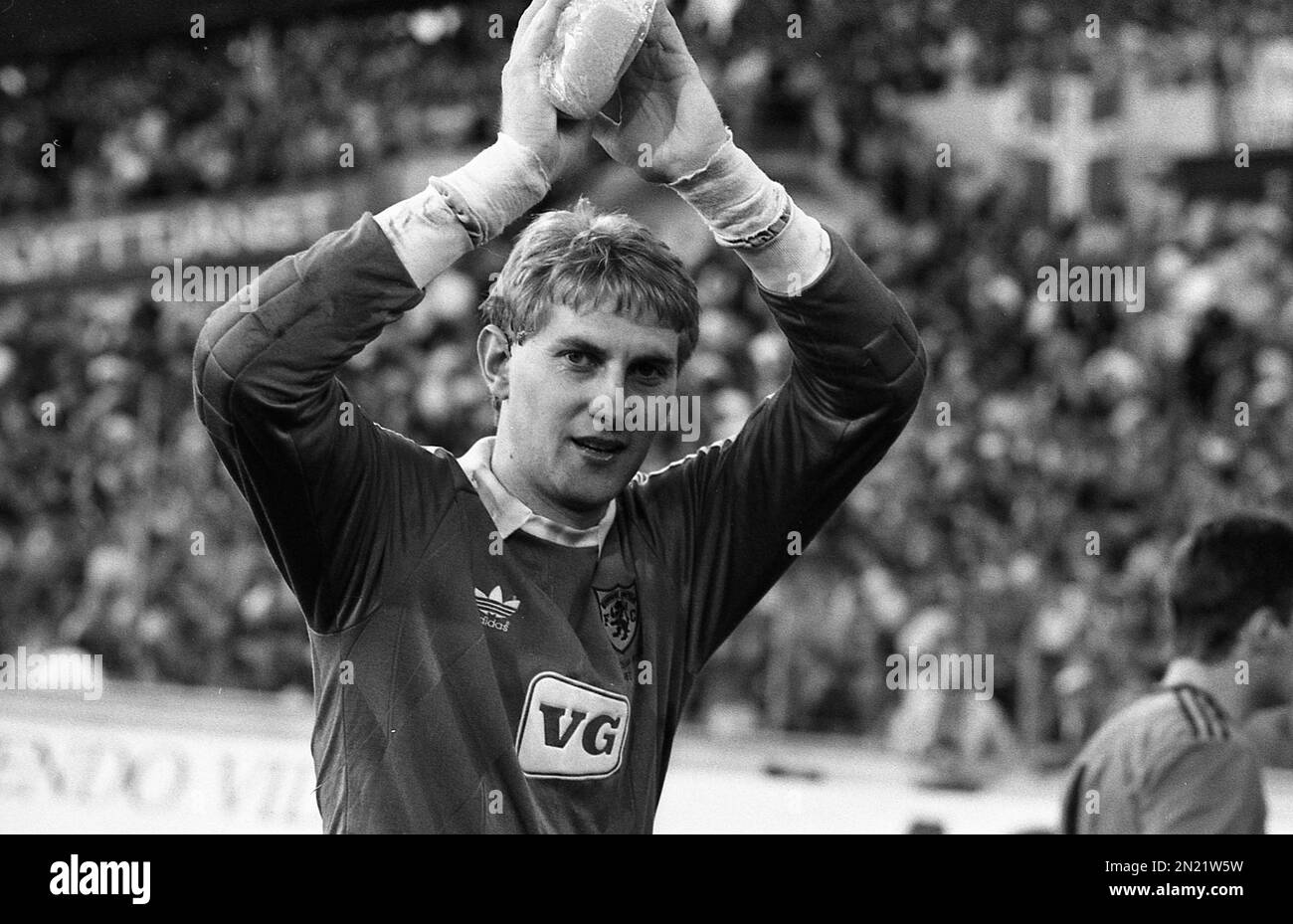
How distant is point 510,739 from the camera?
6.31 ft

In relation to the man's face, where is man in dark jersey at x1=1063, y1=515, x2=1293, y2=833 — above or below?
below

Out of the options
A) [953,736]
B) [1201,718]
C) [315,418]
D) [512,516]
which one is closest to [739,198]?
[512,516]

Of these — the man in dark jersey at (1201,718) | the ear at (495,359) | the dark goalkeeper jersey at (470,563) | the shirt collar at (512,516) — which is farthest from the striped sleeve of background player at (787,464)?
the man in dark jersey at (1201,718)

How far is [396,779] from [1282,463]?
17.3 feet

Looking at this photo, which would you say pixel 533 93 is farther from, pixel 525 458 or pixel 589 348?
pixel 525 458

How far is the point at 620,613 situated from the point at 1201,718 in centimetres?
99

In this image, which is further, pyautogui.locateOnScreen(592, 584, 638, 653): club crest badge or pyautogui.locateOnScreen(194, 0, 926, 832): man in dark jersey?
pyautogui.locateOnScreen(592, 584, 638, 653): club crest badge

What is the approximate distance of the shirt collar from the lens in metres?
2.02

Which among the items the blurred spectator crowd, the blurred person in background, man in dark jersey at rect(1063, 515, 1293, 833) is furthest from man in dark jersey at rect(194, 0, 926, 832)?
the blurred person in background

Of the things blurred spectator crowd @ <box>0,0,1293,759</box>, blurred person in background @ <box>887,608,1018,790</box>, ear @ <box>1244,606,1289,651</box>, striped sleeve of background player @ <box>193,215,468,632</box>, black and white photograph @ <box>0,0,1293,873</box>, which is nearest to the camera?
striped sleeve of background player @ <box>193,215,468,632</box>

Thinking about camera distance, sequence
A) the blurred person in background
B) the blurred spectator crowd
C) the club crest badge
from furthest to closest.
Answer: the blurred spectator crowd → the blurred person in background → the club crest badge

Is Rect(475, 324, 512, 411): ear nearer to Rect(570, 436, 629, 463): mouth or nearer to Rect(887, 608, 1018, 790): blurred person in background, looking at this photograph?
Rect(570, 436, 629, 463): mouth

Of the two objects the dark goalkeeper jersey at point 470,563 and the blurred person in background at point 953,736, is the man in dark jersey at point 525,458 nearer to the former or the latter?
the dark goalkeeper jersey at point 470,563

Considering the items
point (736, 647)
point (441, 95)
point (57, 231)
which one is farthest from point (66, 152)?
point (736, 647)
